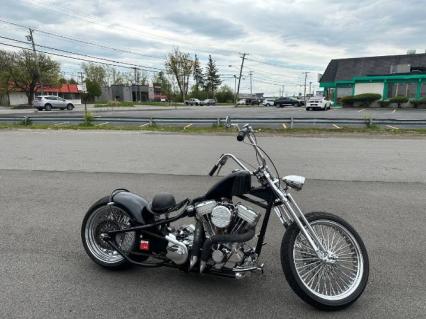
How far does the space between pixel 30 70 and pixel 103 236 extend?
50.4 metres

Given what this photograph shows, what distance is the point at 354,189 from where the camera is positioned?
19.9 ft

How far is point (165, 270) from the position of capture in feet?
10.9

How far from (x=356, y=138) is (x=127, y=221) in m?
11.3

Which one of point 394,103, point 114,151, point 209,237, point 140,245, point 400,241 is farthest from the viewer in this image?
point 394,103

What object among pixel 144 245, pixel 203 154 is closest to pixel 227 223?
pixel 144 245

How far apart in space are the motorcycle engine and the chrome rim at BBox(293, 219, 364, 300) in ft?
1.38

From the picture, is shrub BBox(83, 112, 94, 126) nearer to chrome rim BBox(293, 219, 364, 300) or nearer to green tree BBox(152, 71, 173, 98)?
chrome rim BBox(293, 219, 364, 300)

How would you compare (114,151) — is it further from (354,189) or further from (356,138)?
(356,138)

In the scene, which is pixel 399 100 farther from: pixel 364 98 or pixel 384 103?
pixel 364 98

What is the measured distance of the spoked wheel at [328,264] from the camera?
2689mm

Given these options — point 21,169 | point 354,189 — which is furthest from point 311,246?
point 21,169

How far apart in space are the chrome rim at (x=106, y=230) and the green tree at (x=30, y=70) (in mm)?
48289

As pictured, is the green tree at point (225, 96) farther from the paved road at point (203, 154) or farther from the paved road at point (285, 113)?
the paved road at point (203, 154)

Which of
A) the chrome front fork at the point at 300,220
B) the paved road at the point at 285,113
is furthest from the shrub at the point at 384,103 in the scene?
the chrome front fork at the point at 300,220
